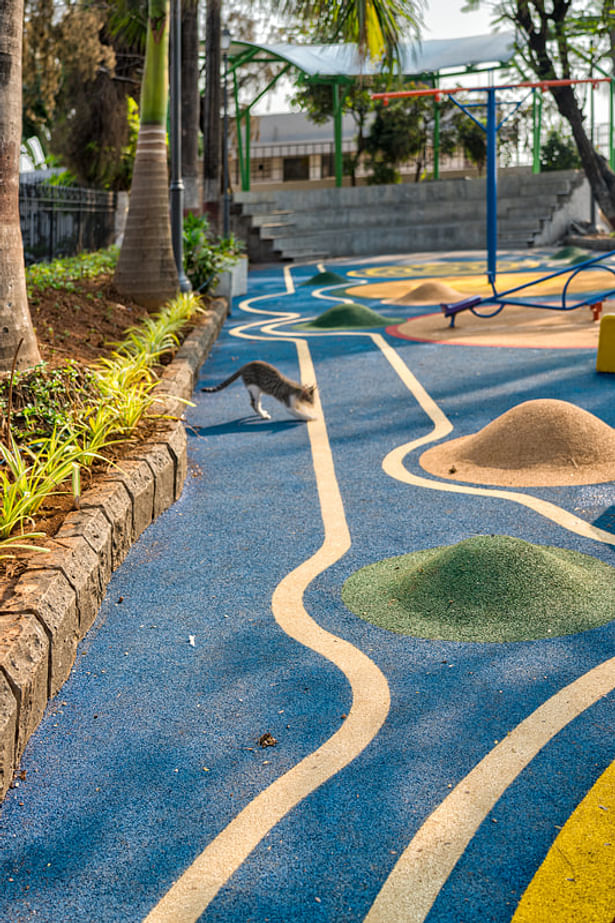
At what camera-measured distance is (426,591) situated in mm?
4832

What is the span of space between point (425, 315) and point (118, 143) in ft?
44.4

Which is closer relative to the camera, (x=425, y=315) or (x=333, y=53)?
(x=425, y=315)

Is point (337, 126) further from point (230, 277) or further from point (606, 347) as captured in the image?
point (606, 347)

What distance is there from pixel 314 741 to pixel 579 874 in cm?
113

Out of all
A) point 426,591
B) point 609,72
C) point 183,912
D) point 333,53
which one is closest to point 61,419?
point 426,591

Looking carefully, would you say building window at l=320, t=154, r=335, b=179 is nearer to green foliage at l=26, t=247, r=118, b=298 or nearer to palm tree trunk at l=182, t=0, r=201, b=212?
palm tree trunk at l=182, t=0, r=201, b=212

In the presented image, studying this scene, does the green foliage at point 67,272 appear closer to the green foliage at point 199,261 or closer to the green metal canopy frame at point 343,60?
the green foliage at point 199,261

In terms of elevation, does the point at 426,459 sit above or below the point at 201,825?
above

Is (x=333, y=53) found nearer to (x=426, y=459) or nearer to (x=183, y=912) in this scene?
(x=426, y=459)

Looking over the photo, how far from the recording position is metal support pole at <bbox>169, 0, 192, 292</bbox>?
14836mm

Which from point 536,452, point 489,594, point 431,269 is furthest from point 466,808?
point 431,269

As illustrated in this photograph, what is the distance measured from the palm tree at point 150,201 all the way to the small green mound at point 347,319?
281 cm

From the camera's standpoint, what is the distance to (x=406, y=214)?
3497cm

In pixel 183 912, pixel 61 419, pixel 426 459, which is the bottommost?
pixel 183 912
